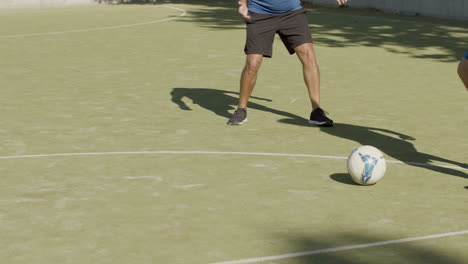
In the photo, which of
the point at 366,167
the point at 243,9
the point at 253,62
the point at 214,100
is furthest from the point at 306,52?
the point at 366,167

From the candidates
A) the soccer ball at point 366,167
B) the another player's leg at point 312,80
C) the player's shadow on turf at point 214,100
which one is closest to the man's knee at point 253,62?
the another player's leg at point 312,80

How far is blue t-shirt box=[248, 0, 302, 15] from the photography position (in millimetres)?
9359

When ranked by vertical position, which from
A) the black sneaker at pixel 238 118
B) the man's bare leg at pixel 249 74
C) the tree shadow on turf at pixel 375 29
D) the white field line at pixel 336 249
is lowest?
the tree shadow on turf at pixel 375 29

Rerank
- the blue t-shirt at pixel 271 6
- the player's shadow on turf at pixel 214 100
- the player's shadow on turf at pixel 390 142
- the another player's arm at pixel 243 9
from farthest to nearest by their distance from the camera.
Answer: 1. the player's shadow on turf at pixel 214 100
2. the blue t-shirt at pixel 271 6
3. the another player's arm at pixel 243 9
4. the player's shadow on turf at pixel 390 142

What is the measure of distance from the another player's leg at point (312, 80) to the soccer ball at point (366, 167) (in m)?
2.29

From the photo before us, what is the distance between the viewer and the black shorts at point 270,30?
30.8 ft

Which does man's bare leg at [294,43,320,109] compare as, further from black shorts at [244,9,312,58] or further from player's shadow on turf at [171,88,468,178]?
player's shadow on turf at [171,88,468,178]

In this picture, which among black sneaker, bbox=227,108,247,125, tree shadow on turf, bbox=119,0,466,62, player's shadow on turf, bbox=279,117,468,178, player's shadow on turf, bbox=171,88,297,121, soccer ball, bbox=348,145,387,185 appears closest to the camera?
soccer ball, bbox=348,145,387,185

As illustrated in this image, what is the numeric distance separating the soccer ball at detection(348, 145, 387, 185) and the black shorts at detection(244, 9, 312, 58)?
2593 millimetres

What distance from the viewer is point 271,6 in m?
9.37

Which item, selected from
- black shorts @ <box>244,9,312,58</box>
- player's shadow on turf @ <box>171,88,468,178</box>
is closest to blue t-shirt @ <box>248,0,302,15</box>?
black shorts @ <box>244,9,312,58</box>

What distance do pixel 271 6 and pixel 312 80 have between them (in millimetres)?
895

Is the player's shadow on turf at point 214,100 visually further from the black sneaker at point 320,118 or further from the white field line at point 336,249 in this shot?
the white field line at point 336,249

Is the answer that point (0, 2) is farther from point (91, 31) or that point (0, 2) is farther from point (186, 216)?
point (186, 216)
